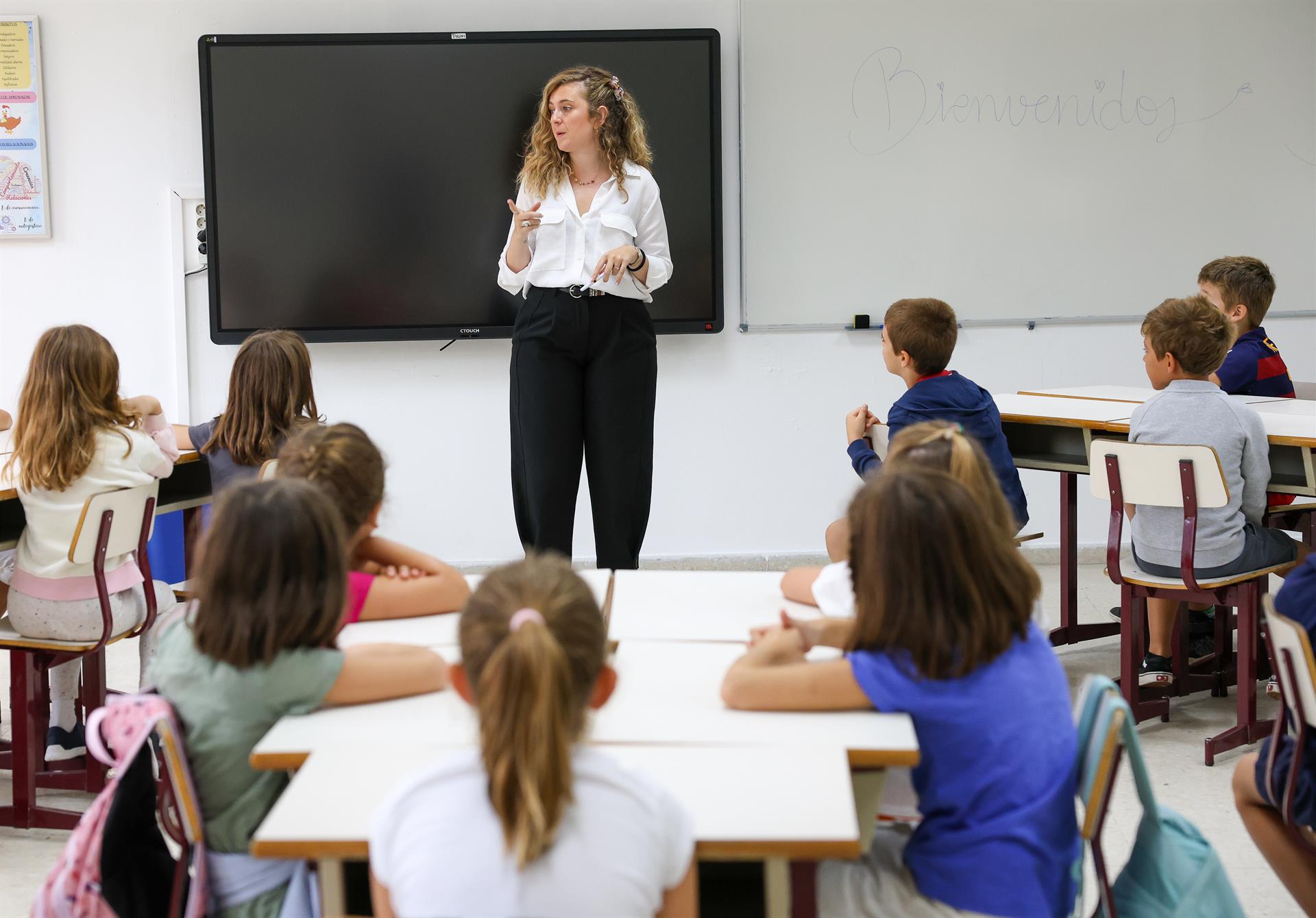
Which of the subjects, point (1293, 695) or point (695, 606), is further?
point (695, 606)

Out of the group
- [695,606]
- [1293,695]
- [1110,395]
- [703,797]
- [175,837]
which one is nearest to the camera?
[703,797]

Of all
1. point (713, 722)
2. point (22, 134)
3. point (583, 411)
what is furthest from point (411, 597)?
point (22, 134)

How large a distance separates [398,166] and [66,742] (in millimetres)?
2514

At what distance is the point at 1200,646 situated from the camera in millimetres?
3760

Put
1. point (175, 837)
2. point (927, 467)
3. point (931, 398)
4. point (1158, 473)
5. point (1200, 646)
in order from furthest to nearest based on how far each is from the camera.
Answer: point (1200, 646)
point (931, 398)
point (1158, 473)
point (927, 467)
point (175, 837)

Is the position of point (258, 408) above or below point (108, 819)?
above

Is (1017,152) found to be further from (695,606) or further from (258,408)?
(695,606)

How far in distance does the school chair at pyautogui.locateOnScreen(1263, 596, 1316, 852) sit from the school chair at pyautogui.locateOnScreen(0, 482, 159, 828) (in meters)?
2.26

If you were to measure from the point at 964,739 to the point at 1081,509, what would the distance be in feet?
13.3

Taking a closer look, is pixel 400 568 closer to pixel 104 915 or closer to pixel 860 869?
pixel 104 915

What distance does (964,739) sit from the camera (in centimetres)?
147

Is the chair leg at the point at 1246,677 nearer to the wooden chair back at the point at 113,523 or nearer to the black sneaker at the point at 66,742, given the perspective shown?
the wooden chair back at the point at 113,523

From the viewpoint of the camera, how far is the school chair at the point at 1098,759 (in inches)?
56.4

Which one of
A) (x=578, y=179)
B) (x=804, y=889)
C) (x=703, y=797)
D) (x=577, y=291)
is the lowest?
(x=804, y=889)
